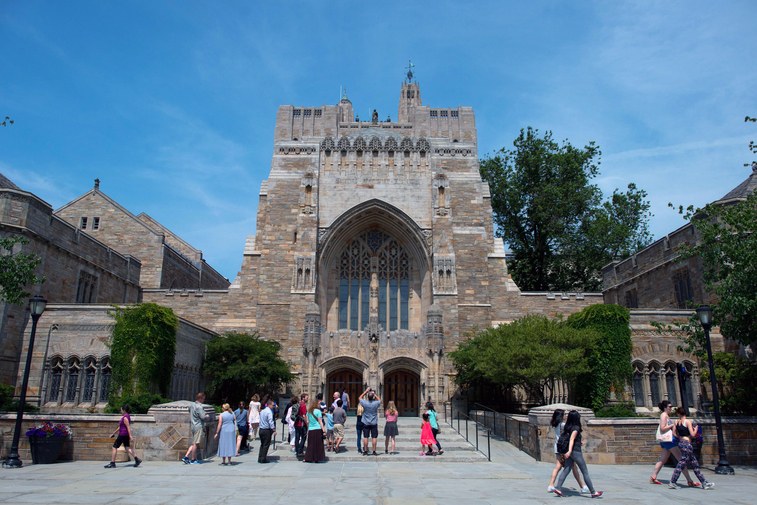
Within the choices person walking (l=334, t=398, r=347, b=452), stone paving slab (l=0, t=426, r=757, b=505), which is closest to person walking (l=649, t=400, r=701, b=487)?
stone paving slab (l=0, t=426, r=757, b=505)

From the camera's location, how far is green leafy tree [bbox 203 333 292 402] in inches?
904

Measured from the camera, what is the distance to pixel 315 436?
1341 cm

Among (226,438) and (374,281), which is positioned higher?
(374,281)

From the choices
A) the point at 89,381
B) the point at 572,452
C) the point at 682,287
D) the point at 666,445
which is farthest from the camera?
the point at 682,287

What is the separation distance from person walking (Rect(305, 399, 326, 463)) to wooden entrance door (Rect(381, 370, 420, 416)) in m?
13.1

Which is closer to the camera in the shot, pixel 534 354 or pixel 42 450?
pixel 42 450

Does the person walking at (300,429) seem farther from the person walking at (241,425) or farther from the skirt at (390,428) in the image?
the skirt at (390,428)

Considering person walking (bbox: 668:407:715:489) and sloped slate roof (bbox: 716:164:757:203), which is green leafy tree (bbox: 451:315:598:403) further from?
sloped slate roof (bbox: 716:164:757:203)

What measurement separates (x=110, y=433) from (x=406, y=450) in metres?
7.41

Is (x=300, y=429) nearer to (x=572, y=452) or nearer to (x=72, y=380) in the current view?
(x=572, y=452)

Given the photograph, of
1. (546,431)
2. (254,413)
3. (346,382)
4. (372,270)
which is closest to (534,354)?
(546,431)

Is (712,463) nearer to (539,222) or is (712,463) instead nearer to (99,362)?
(99,362)

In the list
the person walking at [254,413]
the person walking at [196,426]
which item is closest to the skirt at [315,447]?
the person walking at [196,426]

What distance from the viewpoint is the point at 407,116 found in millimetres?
38094
